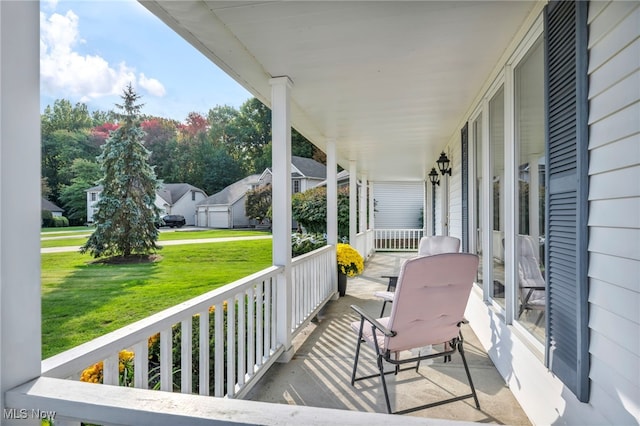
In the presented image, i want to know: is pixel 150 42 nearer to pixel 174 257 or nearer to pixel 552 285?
pixel 174 257

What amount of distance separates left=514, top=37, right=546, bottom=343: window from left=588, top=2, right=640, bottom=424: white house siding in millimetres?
614

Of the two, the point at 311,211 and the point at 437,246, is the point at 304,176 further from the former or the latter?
the point at 437,246

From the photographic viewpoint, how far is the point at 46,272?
5719mm

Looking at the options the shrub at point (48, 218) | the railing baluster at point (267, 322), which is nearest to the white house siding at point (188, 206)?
the shrub at point (48, 218)

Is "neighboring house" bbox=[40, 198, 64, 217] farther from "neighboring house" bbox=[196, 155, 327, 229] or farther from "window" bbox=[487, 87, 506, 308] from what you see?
"neighboring house" bbox=[196, 155, 327, 229]

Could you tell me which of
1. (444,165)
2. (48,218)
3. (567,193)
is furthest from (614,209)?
(444,165)

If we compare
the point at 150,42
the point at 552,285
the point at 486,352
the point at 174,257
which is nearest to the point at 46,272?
the point at 174,257

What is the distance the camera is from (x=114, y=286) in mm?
6473

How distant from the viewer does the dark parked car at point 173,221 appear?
7.24 meters

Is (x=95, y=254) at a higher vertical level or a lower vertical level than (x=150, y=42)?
lower

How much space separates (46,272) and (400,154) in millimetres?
6584

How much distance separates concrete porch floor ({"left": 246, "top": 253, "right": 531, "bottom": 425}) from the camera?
92.2 inches

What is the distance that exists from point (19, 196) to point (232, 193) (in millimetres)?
9810

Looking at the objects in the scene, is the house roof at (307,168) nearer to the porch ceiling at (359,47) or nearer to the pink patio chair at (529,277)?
the porch ceiling at (359,47)
